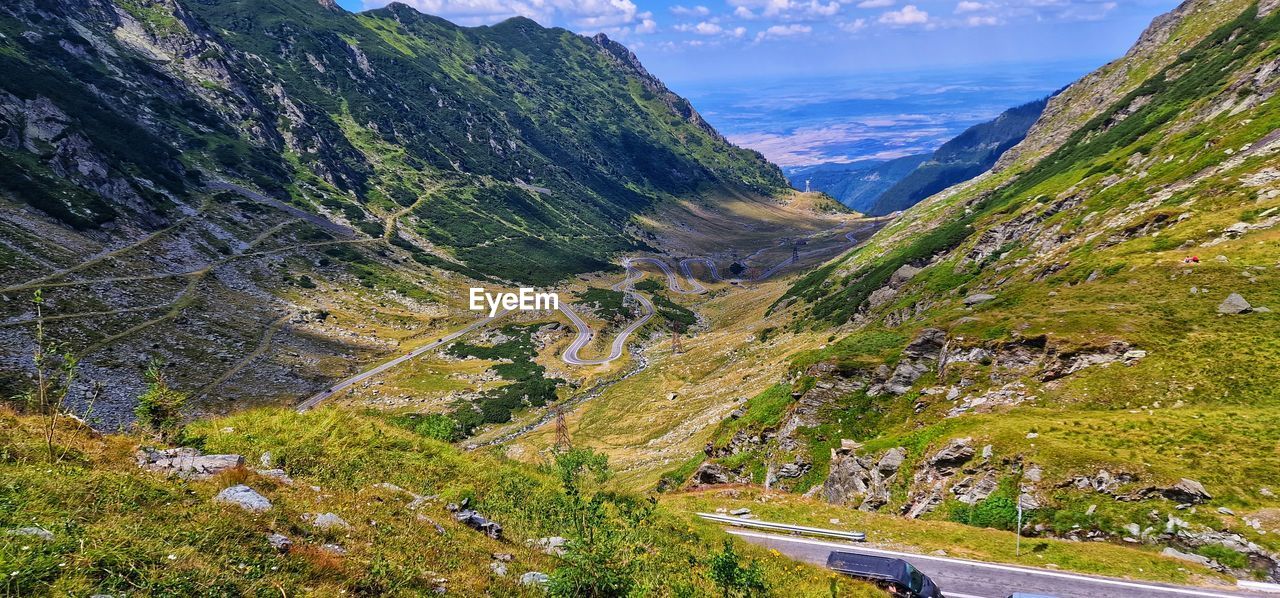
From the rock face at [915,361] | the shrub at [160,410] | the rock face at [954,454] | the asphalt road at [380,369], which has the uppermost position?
the rock face at [915,361]

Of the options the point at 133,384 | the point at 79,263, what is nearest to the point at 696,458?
the point at 133,384

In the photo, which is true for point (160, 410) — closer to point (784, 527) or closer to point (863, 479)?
point (784, 527)

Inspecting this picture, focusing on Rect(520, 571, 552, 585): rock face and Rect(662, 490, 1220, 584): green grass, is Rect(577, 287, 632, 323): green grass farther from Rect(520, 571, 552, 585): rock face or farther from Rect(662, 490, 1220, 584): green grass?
Rect(520, 571, 552, 585): rock face

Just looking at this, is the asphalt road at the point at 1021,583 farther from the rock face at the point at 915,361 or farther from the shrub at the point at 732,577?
the rock face at the point at 915,361

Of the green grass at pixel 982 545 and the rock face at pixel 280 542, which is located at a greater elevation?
the rock face at pixel 280 542

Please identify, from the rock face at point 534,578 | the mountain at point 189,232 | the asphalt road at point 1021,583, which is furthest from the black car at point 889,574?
the mountain at point 189,232

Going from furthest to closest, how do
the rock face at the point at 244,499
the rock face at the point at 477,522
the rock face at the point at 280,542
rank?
the rock face at the point at 477,522
the rock face at the point at 244,499
the rock face at the point at 280,542
